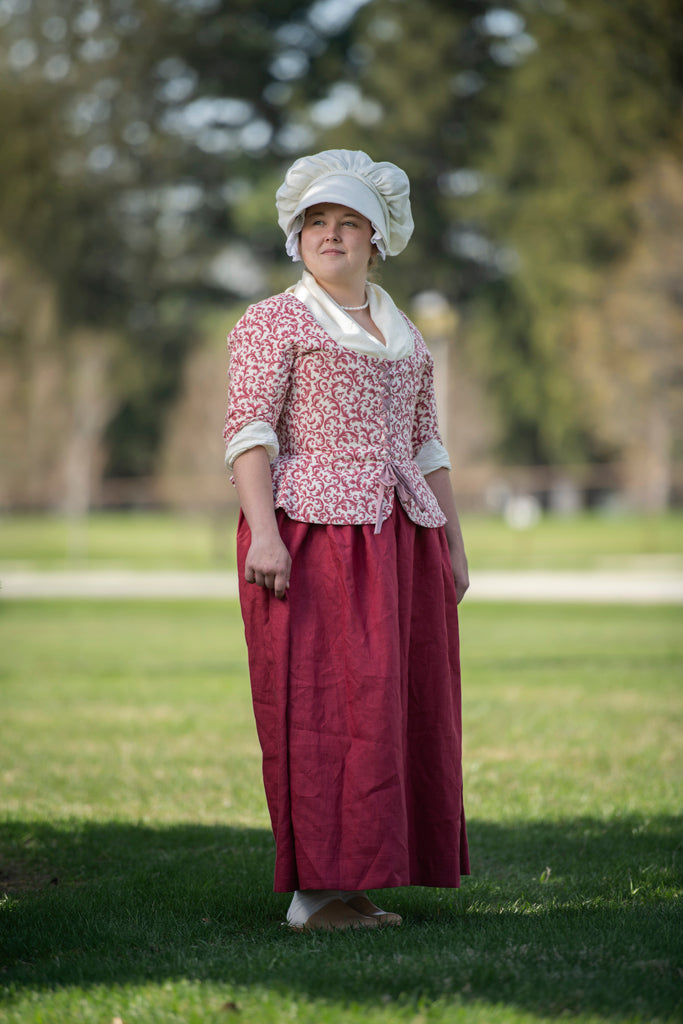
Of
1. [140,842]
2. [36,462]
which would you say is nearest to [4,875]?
[140,842]

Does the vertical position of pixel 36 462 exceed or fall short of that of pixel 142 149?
it falls short

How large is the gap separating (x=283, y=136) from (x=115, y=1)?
14.7 feet

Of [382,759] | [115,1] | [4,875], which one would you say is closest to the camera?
[382,759]

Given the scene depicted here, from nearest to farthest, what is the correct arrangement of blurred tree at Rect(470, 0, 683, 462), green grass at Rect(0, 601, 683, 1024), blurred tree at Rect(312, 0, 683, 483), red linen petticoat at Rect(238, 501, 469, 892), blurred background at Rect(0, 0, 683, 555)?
green grass at Rect(0, 601, 683, 1024)
red linen petticoat at Rect(238, 501, 469, 892)
blurred background at Rect(0, 0, 683, 555)
blurred tree at Rect(312, 0, 683, 483)
blurred tree at Rect(470, 0, 683, 462)

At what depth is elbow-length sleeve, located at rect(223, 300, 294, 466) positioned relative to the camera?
126 inches

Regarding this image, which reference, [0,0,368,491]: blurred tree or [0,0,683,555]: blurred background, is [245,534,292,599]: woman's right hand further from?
[0,0,368,491]: blurred tree

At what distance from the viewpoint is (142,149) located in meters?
27.8

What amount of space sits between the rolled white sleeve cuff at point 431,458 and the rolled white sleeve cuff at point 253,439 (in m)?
0.52

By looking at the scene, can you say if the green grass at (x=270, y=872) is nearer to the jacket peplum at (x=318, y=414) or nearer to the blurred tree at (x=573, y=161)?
the jacket peplum at (x=318, y=414)

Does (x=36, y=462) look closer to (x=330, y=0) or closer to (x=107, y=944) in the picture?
(x=330, y=0)

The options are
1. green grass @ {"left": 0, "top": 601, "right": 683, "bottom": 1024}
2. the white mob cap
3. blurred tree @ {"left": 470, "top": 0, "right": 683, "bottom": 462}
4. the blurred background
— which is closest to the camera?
green grass @ {"left": 0, "top": 601, "right": 683, "bottom": 1024}

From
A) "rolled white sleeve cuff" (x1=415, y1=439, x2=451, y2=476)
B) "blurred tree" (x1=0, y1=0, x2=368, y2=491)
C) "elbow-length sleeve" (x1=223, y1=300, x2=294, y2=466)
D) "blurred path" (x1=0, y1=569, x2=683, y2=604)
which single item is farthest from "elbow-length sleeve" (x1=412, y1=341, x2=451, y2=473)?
"blurred tree" (x1=0, y1=0, x2=368, y2=491)

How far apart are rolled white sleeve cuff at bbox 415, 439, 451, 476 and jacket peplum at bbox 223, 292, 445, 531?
238mm

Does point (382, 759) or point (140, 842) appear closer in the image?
point (382, 759)
